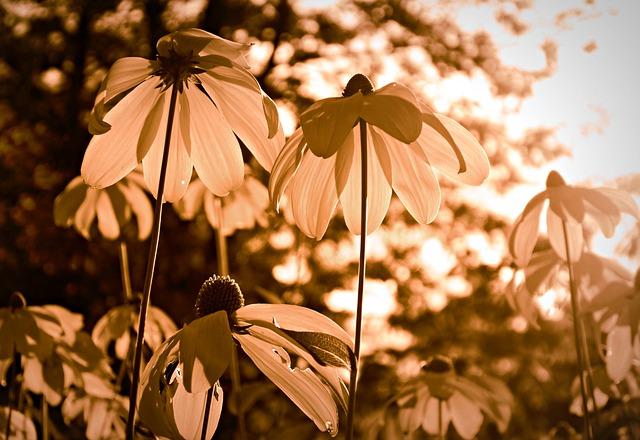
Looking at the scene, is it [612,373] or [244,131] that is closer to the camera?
[244,131]

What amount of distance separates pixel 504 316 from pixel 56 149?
12.9ft

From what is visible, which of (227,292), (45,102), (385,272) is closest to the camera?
(227,292)

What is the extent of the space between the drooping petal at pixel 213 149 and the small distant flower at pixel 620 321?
0.37 meters

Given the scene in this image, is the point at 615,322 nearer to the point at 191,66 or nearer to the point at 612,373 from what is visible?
the point at 612,373

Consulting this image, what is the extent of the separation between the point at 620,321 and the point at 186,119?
502 millimetres

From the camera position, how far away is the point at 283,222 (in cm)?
446

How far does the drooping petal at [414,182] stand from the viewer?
2.27 feet

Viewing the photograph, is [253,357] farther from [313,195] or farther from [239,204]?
[239,204]

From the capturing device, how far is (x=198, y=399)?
0.65 meters

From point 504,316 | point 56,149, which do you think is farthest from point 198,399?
point 504,316

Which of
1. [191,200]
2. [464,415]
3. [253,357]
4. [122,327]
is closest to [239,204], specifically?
[191,200]

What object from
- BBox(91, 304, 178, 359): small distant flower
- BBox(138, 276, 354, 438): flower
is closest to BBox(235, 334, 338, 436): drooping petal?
BBox(138, 276, 354, 438): flower

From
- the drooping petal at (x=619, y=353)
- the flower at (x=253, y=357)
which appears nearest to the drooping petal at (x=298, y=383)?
the flower at (x=253, y=357)

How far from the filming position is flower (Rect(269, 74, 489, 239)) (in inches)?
22.2
